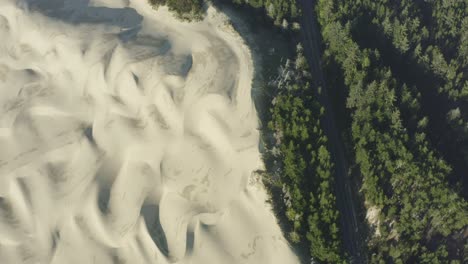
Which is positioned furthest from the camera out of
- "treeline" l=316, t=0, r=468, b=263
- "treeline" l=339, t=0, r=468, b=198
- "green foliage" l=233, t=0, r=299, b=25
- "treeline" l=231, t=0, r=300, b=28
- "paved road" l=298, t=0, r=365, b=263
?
"green foliage" l=233, t=0, r=299, b=25

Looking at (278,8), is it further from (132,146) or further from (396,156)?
(132,146)

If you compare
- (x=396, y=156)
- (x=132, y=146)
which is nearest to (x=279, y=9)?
(x=396, y=156)

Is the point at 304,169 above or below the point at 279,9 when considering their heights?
below

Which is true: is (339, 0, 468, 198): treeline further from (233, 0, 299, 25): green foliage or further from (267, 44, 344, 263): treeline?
(267, 44, 344, 263): treeline

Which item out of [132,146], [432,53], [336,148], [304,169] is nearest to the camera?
[304,169]

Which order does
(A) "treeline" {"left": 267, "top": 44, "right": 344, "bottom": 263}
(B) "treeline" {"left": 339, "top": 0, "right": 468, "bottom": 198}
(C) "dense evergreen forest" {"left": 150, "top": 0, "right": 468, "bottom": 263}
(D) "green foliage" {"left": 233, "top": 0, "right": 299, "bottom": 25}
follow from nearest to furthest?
1. (A) "treeline" {"left": 267, "top": 44, "right": 344, "bottom": 263}
2. (C) "dense evergreen forest" {"left": 150, "top": 0, "right": 468, "bottom": 263}
3. (B) "treeline" {"left": 339, "top": 0, "right": 468, "bottom": 198}
4. (D) "green foliage" {"left": 233, "top": 0, "right": 299, "bottom": 25}

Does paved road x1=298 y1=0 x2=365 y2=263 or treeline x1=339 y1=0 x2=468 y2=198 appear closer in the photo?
paved road x1=298 y1=0 x2=365 y2=263

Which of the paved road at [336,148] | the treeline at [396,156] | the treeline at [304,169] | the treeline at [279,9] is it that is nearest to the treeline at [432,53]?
the treeline at [396,156]

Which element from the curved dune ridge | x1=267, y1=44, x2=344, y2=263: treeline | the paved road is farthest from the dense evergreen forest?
the curved dune ridge
